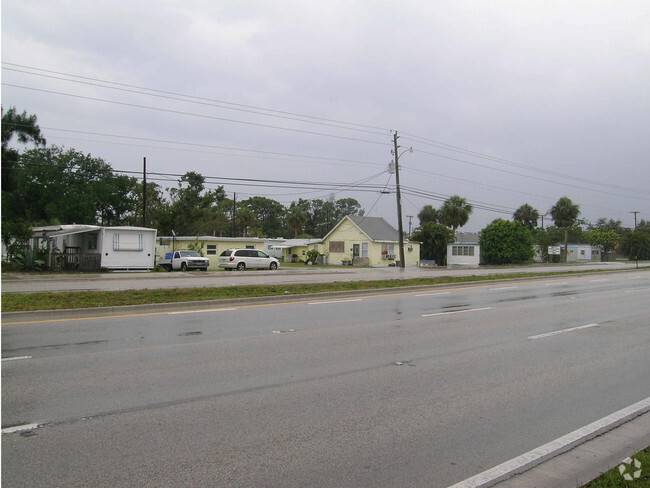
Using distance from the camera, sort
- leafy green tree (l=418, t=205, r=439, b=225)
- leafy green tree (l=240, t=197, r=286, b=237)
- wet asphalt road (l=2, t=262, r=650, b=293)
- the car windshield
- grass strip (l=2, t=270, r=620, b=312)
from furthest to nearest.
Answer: leafy green tree (l=240, t=197, r=286, b=237)
leafy green tree (l=418, t=205, r=439, b=225)
the car windshield
wet asphalt road (l=2, t=262, r=650, b=293)
grass strip (l=2, t=270, r=620, b=312)

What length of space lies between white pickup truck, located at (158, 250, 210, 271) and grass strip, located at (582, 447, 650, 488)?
33.4 metres

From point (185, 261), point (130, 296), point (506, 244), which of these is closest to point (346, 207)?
point (506, 244)

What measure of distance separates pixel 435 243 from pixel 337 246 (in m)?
11.6

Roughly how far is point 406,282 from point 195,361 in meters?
15.7

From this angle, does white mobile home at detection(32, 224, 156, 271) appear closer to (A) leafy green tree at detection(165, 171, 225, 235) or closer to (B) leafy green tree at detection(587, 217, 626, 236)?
(A) leafy green tree at detection(165, 171, 225, 235)

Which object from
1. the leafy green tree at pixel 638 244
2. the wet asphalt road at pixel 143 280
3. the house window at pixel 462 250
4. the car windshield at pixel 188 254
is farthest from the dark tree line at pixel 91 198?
the leafy green tree at pixel 638 244

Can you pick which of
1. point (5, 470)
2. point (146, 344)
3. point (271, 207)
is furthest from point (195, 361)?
point (271, 207)

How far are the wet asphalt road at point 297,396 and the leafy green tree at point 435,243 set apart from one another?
4778 cm

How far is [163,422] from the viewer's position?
16.4ft

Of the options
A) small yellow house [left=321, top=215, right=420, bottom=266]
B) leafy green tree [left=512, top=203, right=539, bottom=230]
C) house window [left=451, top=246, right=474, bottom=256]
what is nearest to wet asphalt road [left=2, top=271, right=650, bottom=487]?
small yellow house [left=321, top=215, right=420, bottom=266]

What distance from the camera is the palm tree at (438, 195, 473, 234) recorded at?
67500 millimetres

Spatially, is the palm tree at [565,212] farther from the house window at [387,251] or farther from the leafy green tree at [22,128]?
the leafy green tree at [22,128]

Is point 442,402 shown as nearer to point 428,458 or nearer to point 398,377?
point 398,377

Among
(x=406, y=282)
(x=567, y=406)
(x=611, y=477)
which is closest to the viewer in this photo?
(x=611, y=477)
